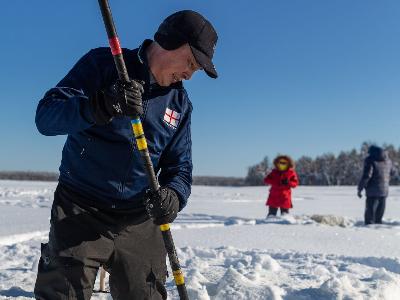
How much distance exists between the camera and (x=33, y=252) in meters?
5.10

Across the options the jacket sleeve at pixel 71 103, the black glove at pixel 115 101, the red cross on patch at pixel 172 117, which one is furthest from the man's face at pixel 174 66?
the black glove at pixel 115 101

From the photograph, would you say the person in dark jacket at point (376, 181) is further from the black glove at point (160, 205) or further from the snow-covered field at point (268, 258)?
the black glove at point (160, 205)

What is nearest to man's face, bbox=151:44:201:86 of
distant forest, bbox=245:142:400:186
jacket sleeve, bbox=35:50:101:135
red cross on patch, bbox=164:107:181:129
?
red cross on patch, bbox=164:107:181:129

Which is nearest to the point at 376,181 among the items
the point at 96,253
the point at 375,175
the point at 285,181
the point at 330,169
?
the point at 375,175

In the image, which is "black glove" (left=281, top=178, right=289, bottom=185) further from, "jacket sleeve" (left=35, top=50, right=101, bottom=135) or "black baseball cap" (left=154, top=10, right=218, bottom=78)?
"jacket sleeve" (left=35, top=50, right=101, bottom=135)

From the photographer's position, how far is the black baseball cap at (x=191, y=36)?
2150mm

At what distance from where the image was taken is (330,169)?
197 feet

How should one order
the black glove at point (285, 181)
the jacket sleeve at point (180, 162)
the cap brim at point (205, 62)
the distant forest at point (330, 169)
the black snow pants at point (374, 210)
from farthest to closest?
the distant forest at point (330, 169) → the black glove at point (285, 181) → the black snow pants at point (374, 210) → the jacket sleeve at point (180, 162) → the cap brim at point (205, 62)

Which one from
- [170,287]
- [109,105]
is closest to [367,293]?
[170,287]

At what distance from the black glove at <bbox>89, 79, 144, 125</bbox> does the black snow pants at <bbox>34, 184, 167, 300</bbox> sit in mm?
644

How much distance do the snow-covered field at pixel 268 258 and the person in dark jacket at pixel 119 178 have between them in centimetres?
100

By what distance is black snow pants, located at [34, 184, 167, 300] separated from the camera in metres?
2.18

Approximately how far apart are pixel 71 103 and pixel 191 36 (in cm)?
63

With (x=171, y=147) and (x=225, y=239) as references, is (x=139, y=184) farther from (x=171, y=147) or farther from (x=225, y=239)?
(x=225, y=239)
